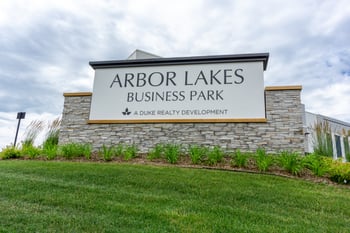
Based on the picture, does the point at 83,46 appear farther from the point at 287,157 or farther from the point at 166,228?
the point at 166,228

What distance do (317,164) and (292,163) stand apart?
22.9 inches

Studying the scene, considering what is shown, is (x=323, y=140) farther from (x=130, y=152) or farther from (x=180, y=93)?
(x=130, y=152)

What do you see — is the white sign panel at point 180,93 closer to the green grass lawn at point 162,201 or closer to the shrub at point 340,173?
the shrub at point 340,173

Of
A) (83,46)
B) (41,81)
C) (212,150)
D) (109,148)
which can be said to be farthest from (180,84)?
(41,81)

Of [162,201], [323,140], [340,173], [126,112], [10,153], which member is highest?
[126,112]

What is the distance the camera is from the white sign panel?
8.13 m

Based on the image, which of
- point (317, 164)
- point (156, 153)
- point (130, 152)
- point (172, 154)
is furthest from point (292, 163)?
point (130, 152)

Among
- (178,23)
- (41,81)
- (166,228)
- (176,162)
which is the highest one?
(178,23)

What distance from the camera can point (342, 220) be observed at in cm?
365

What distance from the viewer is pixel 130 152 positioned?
7.62 metres

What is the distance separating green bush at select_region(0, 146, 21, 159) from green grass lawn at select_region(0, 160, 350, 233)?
2.42 m

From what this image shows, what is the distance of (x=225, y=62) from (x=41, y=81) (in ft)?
22.1

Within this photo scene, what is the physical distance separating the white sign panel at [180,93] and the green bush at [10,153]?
2.32 m

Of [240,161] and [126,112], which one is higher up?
[126,112]
